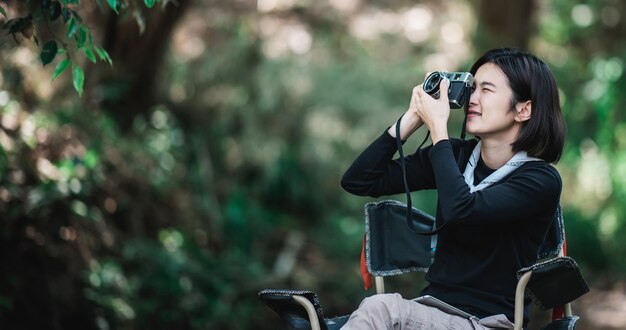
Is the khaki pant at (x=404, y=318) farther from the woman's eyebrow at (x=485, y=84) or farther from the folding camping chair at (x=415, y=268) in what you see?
the woman's eyebrow at (x=485, y=84)

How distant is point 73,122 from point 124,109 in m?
1.28

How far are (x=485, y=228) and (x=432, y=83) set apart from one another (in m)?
0.49

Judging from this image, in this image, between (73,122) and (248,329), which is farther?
(248,329)

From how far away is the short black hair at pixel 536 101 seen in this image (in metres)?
2.82

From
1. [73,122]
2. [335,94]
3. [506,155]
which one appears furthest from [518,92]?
[335,94]

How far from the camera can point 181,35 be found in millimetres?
8797

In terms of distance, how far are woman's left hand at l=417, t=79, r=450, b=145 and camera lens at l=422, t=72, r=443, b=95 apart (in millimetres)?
24

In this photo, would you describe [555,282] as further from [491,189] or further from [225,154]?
[225,154]

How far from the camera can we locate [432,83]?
2.86 metres

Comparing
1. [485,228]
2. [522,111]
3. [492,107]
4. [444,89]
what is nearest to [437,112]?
[444,89]

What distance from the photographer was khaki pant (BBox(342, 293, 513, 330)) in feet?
8.55

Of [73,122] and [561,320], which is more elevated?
[73,122]

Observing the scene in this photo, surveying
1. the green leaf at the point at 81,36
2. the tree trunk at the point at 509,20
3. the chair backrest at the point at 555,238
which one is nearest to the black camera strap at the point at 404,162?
the chair backrest at the point at 555,238

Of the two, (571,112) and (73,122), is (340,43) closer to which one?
(571,112)
